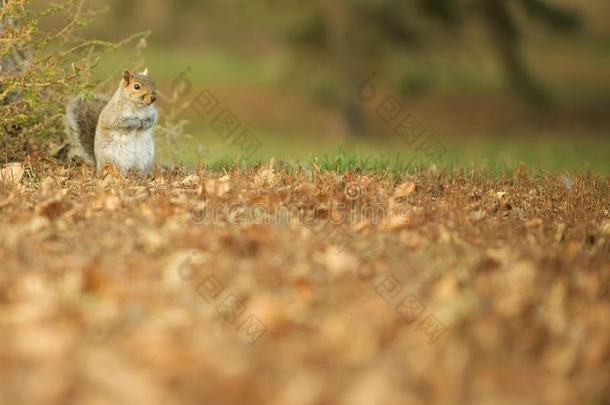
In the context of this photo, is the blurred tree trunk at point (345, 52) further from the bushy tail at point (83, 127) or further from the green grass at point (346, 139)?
the bushy tail at point (83, 127)

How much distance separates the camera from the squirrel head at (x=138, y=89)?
24.4ft

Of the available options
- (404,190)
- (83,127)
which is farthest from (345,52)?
(404,190)

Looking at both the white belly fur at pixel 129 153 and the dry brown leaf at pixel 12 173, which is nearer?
the dry brown leaf at pixel 12 173

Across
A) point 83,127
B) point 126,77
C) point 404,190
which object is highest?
point 83,127

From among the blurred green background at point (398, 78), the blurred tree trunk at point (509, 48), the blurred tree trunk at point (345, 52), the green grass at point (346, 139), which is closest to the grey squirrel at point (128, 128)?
the green grass at point (346, 139)

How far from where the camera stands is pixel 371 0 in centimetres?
2236

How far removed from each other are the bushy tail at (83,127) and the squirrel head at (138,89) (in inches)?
25.9

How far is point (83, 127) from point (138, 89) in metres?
0.87

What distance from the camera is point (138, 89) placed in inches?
295

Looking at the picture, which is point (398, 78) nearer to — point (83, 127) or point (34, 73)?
point (83, 127)

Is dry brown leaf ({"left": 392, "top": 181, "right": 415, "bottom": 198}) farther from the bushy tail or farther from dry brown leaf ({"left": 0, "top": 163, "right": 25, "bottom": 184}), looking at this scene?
the bushy tail

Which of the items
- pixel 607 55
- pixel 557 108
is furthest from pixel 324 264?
pixel 607 55

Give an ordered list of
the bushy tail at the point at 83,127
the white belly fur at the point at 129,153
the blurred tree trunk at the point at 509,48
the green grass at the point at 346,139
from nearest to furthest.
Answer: the white belly fur at the point at 129,153 < the bushy tail at the point at 83,127 < the green grass at the point at 346,139 < the blurred tree trunk at the point at 509,48

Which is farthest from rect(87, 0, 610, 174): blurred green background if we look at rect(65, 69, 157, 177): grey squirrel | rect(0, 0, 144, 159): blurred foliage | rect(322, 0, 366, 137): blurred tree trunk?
rect(65, 69, 157, 177): grey squirrel
